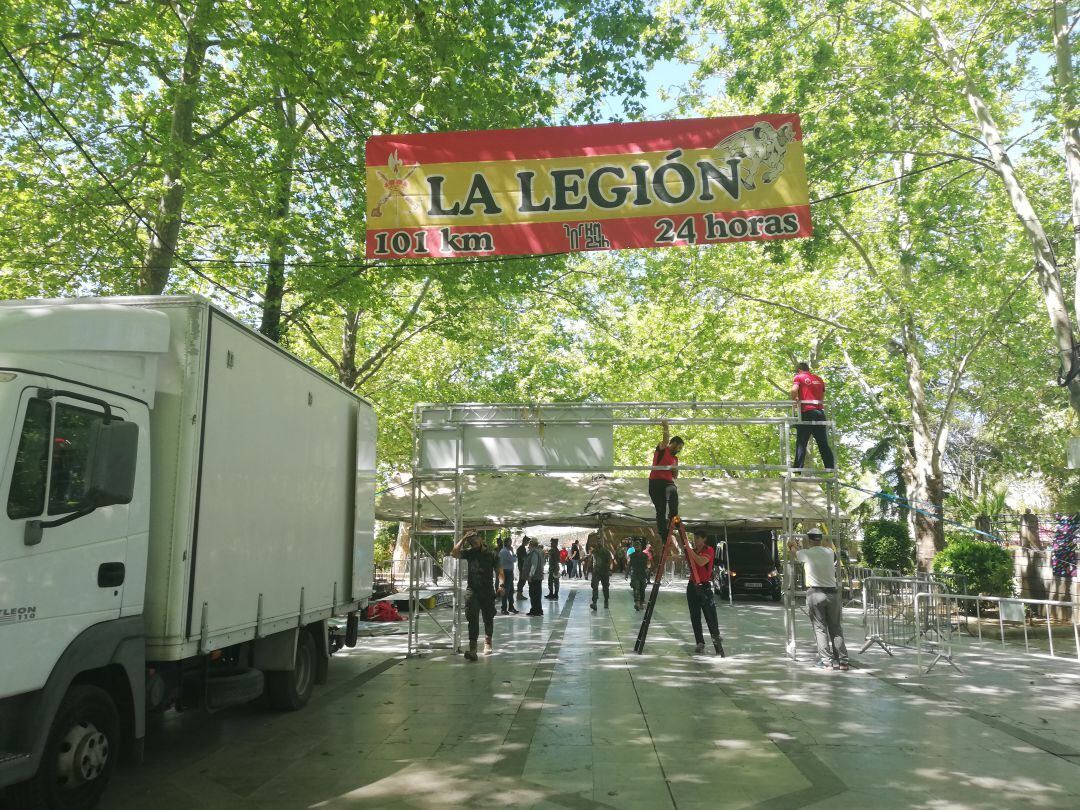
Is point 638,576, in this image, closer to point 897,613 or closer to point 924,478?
point 924,478

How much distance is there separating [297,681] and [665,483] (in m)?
6.03

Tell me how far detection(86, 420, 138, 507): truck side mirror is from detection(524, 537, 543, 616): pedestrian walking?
Answer: 15.0 m

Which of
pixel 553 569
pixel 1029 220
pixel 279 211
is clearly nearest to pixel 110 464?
pixel 279 211

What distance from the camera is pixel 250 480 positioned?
655 cm

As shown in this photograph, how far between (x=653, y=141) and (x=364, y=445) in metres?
5.11

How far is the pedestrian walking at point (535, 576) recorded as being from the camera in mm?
19266

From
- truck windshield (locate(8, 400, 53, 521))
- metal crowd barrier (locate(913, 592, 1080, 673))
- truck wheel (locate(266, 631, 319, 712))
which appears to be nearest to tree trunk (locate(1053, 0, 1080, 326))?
metal crowd barrier (locate(913, 592, 1080, 673))

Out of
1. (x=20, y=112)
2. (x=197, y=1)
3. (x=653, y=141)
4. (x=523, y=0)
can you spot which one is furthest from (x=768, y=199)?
(x=20, y=112)

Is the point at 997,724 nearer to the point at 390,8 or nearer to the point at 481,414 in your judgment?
the point at 481,414

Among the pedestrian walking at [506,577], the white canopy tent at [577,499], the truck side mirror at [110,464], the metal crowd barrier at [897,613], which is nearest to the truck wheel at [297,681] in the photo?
the truck side mirror at [110,464]

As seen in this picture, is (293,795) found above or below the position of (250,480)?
below

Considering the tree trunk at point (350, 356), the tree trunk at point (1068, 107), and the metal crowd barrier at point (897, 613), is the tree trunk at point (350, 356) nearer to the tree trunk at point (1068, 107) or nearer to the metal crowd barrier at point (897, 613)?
the metal crowd barrier at point (897, 613)

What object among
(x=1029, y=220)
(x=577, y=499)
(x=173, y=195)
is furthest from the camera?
(x=577, y=499)

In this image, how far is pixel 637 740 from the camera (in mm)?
6762
